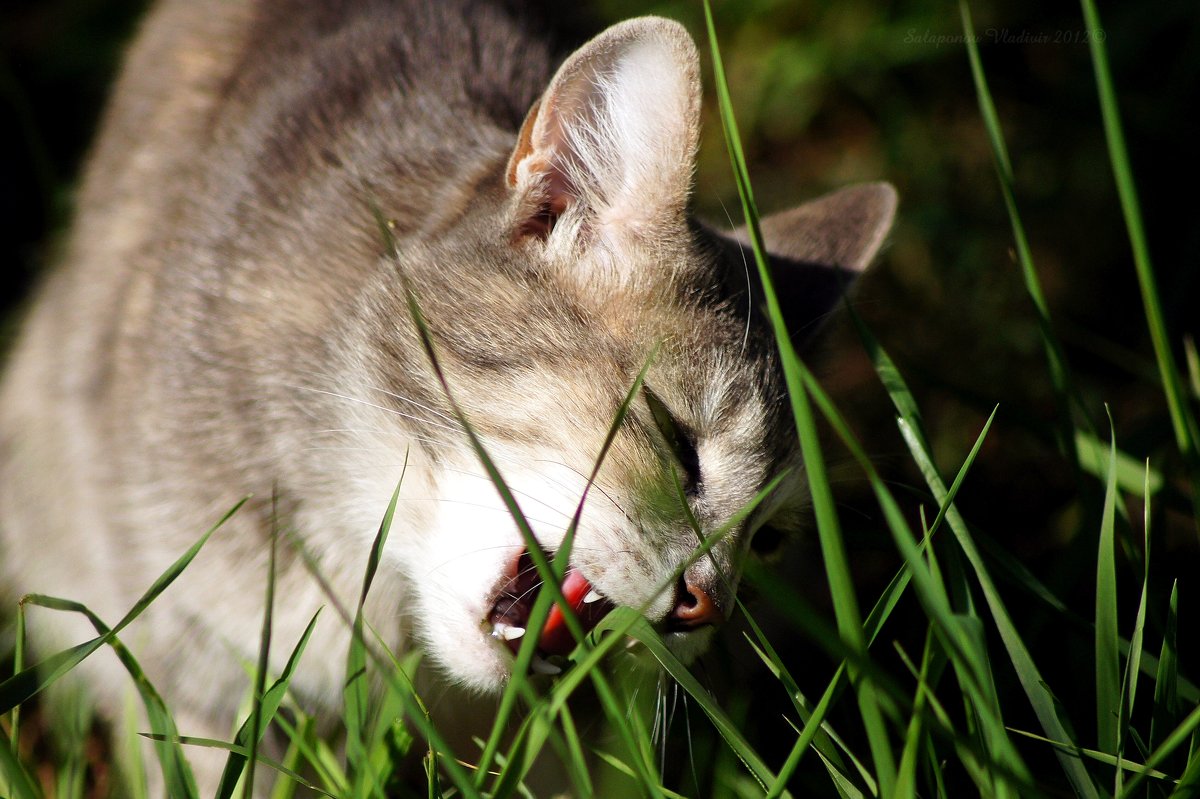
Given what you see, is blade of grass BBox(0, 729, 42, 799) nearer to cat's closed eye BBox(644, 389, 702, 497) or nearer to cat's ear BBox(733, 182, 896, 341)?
cat's closed eye BBox(644, 389, 702, 497)

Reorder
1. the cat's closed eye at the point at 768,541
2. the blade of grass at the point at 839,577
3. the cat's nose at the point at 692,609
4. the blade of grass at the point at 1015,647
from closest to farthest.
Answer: the blade of grass at the point at 839,577
the blade of grass at the point at 1015,647
the cat's nose at the point at 692,609
the cat's closed eye at the point at 768,541

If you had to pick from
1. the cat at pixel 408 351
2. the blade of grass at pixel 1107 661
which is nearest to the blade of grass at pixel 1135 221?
the blade of grass at pixel 1107 661

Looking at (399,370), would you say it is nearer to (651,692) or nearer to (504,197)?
(504,197)

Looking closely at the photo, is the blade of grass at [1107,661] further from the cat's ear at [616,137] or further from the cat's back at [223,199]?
the cat's back at [223,199]

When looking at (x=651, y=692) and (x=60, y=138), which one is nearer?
(x=651, y=692)

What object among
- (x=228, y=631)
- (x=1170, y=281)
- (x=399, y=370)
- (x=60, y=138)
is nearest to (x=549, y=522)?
(x=399, y=370)

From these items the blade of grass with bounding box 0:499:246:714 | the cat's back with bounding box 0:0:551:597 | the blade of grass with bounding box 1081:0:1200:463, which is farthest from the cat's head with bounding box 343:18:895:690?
the blade of grass with bounding box 1081:0:1200:463

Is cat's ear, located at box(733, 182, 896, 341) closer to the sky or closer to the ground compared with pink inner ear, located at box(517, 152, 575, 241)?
closer to the ground

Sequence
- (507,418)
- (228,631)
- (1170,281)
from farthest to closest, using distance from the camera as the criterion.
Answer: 1. (1170,281)
2. (228,631)
3. (507,418)
